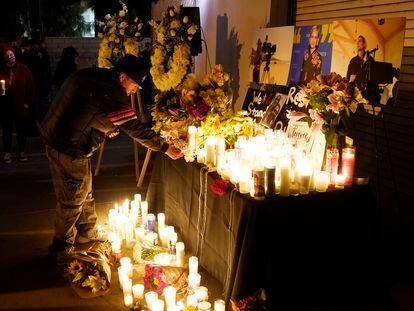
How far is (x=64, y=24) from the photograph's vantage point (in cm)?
2373

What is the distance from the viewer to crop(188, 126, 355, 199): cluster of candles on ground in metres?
3.18

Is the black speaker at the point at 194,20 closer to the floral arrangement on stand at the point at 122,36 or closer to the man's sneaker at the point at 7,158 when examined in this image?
the floral arrangement on stand at the point at 122,36

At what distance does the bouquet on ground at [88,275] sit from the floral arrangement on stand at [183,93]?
49.8 inches

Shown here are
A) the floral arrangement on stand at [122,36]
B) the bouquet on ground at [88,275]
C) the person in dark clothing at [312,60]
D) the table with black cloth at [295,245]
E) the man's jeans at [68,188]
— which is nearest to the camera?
the table with black cloth at [295,245]

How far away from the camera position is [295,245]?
3.25 m

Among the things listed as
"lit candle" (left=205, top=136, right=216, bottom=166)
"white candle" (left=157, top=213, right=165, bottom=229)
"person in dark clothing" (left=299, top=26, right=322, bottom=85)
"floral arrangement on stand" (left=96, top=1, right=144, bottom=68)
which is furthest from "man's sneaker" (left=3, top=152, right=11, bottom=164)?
"person in dark clothing" (left=299, top=26, right=322, bottom=85)

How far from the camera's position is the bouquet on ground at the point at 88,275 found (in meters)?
3.65

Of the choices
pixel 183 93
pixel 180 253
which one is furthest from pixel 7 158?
pixel 180 253

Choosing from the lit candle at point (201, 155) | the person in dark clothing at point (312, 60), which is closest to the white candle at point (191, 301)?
the lit candle at point (201, 155)

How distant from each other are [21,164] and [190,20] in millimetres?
4217

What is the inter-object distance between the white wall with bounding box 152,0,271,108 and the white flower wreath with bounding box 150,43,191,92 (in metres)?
1.45

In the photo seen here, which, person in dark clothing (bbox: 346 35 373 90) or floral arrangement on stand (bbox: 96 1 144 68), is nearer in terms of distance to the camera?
person in dark clothing (bbox: 346 35 373 90)

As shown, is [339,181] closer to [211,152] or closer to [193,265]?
[211,152]

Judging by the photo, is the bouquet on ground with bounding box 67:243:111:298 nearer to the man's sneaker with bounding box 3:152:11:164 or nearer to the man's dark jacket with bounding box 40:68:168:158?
the man's dark jacket with bounding box 40:68:168:158
